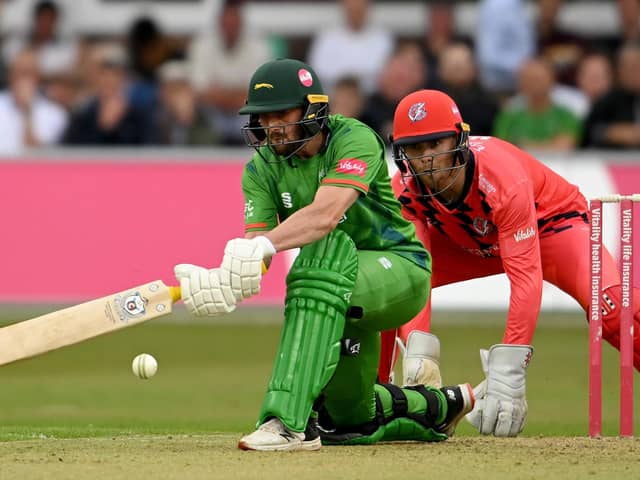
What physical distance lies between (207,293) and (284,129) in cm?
90

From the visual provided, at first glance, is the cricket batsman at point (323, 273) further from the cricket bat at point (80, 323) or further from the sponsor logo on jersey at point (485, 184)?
the sponsor logo on jersey at point (485, 184)

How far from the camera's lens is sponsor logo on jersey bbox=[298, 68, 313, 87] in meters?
6.35

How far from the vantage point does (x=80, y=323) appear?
Result: 19.6ft

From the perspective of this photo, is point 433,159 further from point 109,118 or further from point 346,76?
point 109,118

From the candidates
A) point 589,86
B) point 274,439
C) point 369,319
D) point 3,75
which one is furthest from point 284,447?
point 3,75

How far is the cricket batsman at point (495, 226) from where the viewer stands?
6988 mm

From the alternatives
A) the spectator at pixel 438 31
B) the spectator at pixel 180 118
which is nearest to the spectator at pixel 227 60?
the spectator at pixel 180 118

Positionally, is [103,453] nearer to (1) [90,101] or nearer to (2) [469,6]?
(1) [90,101]

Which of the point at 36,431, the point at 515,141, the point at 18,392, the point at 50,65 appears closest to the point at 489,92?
the point at 515,141

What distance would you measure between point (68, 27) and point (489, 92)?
5.49 metres

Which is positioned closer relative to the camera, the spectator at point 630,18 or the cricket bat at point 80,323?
the cricket bat at point 80,323

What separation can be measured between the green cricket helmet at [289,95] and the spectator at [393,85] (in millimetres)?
7745

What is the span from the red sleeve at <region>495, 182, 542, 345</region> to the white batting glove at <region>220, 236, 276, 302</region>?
1599 millimetres

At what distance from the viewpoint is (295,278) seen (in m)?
6.08
